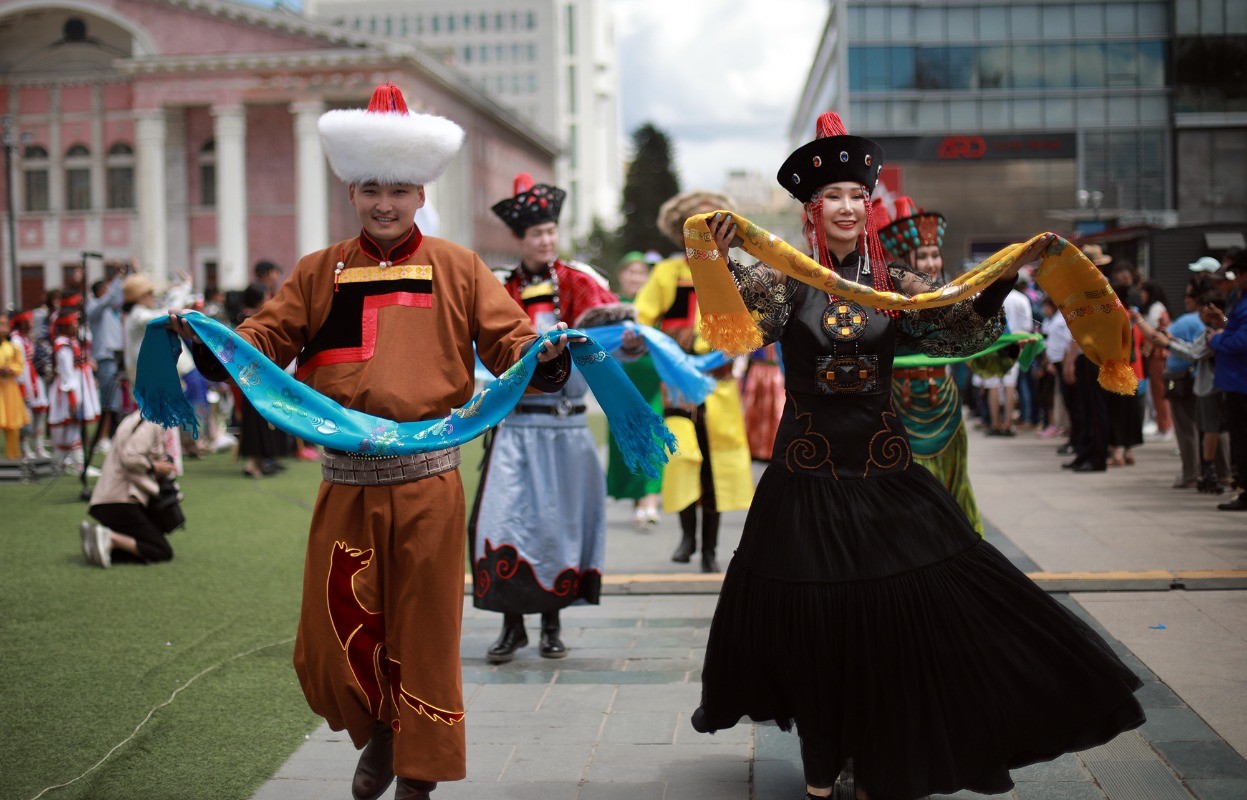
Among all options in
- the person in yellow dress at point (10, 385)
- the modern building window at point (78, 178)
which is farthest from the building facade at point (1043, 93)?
the person in yellow dress at point (10, 385)

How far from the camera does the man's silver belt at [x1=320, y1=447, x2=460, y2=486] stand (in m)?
3.98

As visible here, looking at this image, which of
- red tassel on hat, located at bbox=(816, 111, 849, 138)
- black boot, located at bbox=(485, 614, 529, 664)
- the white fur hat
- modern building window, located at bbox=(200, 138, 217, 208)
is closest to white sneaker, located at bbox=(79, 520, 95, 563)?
black boot, located at bbox=(485, 614, 529, 664)

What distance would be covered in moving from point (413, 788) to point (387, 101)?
86.1 inches

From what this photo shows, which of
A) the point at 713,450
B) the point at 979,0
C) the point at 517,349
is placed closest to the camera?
the point at 517,349

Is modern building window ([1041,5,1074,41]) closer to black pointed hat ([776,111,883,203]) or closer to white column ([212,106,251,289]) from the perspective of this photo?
white column ([212,106,251,289])

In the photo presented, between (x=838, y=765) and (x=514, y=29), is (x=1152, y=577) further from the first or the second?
(x=514, y=29)

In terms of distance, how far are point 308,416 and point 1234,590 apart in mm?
5279

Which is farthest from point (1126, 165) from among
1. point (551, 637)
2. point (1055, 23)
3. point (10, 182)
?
point (551, 637)

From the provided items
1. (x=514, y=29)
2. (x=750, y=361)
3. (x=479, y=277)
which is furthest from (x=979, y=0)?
(x=514, y=29)

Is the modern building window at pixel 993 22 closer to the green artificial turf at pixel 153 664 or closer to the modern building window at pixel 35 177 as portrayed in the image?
the modern building window at pixel 35 177

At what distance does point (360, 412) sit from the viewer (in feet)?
12.9

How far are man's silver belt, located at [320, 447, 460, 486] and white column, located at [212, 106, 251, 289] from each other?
4989cm

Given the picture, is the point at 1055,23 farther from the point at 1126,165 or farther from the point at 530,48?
the point at 530,48

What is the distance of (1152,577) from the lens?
23.1 ft
